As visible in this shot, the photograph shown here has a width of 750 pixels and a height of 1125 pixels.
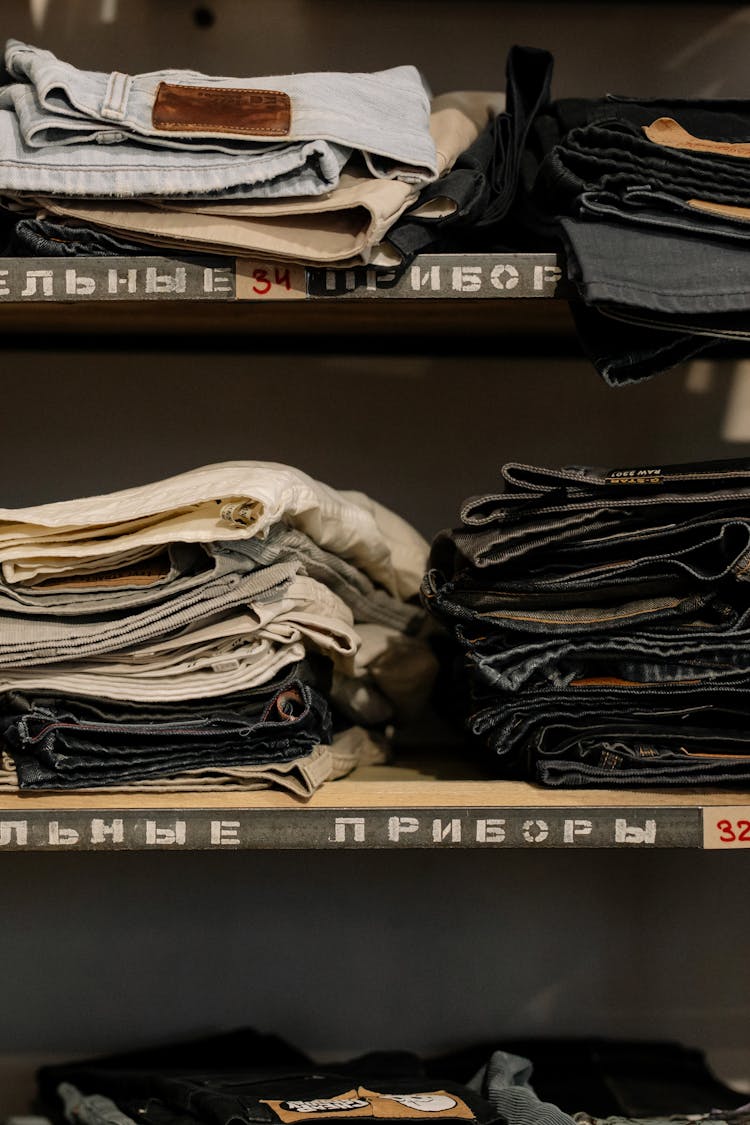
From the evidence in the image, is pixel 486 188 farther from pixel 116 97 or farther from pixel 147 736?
pixel 147 736

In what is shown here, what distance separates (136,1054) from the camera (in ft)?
4.37

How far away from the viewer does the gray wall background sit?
4.59 ft

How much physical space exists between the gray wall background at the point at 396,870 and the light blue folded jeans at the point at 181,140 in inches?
18.0

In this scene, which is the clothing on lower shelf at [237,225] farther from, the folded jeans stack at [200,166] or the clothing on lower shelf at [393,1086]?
the clothing on lower shelf at [393,1086]

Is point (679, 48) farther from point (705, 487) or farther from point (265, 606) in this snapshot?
point (265, 606)

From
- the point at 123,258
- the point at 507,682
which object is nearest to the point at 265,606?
the point at 507,682

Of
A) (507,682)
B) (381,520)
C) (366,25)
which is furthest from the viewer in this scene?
(366,25)

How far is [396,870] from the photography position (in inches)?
56.3

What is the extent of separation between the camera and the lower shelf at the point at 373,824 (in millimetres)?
937

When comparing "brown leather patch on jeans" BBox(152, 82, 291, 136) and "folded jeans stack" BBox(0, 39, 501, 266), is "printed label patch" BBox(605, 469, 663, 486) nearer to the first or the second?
"folded jeans stack" BBox(0, 39, 501, 266)

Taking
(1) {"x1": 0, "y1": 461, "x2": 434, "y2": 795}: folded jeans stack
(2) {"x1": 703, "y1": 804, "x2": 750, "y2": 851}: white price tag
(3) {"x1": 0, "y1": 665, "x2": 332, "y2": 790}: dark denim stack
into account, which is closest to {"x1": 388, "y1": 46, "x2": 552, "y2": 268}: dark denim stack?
(1) {"x1": 0, "y1": 461, "x2": 434, "y2": 795}: folded jeans stack

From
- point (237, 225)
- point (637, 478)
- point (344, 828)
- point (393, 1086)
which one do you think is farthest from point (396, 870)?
point (237, 225)

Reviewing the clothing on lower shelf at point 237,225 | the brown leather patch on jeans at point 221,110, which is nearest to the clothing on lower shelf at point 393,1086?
the clothing on lower shelf at point 237,225

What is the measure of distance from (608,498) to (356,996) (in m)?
0.80
